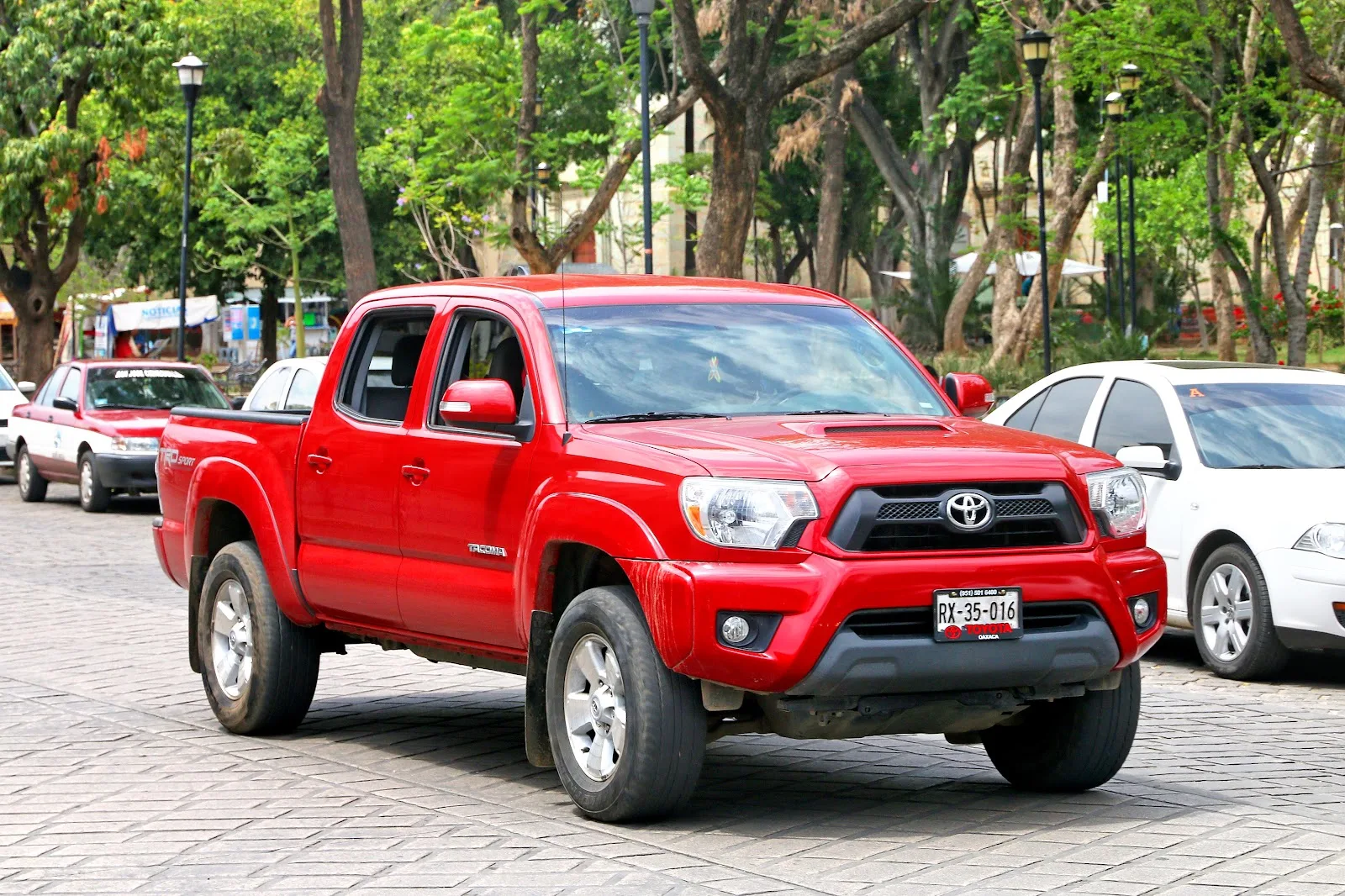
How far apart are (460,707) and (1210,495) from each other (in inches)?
167

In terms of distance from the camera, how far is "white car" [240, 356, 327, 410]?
20.4 metres

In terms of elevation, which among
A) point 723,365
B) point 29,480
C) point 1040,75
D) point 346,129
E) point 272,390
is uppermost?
point 1040,75

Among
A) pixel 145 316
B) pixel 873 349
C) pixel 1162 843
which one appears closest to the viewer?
pixel 1162 843

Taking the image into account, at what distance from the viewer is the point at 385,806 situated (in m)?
7.19

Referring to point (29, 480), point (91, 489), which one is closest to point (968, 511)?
point (91, 489)

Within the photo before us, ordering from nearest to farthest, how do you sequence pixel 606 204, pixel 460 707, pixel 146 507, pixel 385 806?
pixel 385 806, pixel 460 707, pixel 146 507, pixel 606 204

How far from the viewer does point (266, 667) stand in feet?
28.3

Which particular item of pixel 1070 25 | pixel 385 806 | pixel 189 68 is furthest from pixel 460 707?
pixel 189 68

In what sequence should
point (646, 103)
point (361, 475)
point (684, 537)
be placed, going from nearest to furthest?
point (684, 537)
point (361, 475)
point (646, 103)

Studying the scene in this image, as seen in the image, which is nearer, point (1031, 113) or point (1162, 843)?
point (1162, 843)

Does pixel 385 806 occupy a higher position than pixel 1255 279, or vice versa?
pixel 1255 279

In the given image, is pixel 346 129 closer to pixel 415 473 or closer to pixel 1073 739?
pixel 415 473

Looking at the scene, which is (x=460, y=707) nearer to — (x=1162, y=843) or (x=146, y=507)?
(x=1162, y=843)

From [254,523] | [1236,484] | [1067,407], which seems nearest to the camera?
[254,523]
